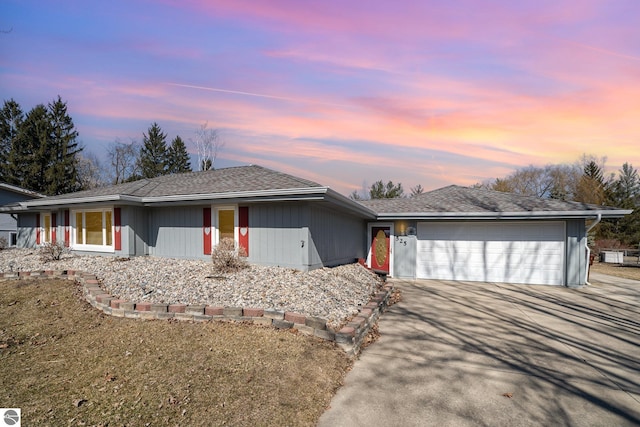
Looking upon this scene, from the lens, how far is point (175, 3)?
8500 millimetres

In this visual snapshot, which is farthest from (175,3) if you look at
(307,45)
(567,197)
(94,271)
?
(567,197)

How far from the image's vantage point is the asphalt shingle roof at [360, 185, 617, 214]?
11117 millimetres

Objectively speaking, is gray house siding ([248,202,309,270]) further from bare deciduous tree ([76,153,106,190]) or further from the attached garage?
bare deciduous tree ([76,153,106,190])

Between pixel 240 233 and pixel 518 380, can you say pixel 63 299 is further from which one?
pixel 518 380

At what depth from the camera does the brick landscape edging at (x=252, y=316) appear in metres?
4.70

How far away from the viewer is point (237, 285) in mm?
6676

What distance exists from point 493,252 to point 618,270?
9.40 metres

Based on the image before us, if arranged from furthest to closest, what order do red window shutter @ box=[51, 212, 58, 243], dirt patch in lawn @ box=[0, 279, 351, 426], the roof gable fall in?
red window shutter @ box=[51, 212, 58, 243] < the roof gable < dirt patch in lawn @ box=[0, 279, 351, 426]

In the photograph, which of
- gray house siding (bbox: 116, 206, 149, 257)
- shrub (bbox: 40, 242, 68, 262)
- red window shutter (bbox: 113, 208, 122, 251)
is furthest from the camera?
red window shutter (bbox: 113, 208, 122, 251)

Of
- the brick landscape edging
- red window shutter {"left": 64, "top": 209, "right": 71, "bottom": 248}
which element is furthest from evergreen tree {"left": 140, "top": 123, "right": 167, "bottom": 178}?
the brick landscape edging

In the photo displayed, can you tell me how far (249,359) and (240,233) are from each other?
548 cm

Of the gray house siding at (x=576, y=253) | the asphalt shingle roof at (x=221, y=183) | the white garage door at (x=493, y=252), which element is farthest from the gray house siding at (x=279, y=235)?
the gray house siding at (x=576, y=253)

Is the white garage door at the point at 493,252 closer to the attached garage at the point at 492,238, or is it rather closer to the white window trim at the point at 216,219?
the attached garage at the point at 492,238

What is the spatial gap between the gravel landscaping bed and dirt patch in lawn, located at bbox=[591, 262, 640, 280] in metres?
12.1
